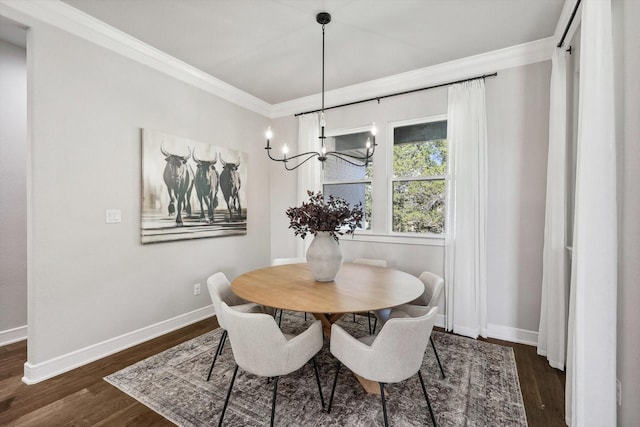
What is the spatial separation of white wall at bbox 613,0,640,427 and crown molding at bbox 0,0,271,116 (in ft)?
11.6

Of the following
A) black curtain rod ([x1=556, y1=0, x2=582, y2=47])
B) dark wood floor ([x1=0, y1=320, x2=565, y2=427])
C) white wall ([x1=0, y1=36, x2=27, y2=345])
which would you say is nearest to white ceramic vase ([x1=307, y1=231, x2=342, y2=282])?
dark wood floor ([x1=0, y1=320, x2=565, y2=427])

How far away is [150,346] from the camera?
9.26 feet

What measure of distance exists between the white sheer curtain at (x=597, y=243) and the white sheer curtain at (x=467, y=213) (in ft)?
5.06

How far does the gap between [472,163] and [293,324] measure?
2.60m

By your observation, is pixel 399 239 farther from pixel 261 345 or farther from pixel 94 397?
pixel 94 397

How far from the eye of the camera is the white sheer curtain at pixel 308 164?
163 inches

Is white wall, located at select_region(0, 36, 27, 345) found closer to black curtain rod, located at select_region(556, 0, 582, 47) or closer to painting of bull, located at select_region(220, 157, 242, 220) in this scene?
painting of bull, located at select_region(220, 157, 242, 220)

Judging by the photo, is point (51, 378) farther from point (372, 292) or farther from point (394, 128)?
point (394, 128)

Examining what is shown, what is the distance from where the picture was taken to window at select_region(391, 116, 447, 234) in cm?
342

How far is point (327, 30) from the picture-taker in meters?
2.61

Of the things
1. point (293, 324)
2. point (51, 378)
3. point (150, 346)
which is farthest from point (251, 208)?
point (51, 378)

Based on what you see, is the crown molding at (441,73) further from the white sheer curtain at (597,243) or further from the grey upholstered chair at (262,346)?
the grey upholstered chair at (262,346)

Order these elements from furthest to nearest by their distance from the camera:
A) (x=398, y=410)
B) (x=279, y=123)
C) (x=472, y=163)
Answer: (x=279, y=123), (x=472, y=163), (x=398, y=410)

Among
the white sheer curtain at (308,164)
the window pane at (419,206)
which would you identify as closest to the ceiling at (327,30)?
the white sheer curtain at (308,164)
